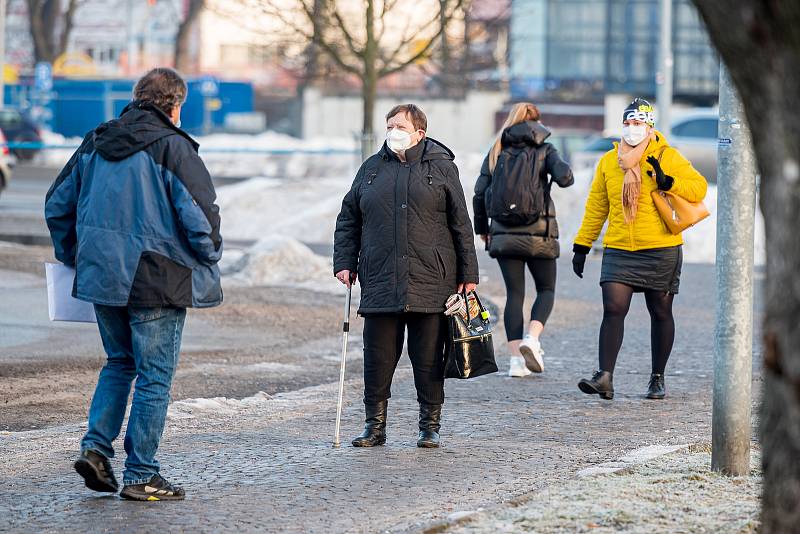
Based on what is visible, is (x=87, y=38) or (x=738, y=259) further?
(x=87, y=38)

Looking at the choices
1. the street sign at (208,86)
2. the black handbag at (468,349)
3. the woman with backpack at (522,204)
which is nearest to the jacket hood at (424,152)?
the black handbag at (468,349)

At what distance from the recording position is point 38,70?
40156mm

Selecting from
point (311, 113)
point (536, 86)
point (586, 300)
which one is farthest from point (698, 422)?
point (536, 86)

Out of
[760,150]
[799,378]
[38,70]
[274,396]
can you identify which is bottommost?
[274,396]

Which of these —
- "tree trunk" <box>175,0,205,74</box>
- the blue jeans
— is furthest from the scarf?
"tree trunk" <box>175,0,205,74</box>

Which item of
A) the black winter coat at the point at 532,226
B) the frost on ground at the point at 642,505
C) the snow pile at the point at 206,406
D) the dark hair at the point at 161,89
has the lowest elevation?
the snow pile at the point at 206,406

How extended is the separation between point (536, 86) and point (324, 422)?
1978 inches

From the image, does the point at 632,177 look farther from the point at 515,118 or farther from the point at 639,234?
the point at 515,118

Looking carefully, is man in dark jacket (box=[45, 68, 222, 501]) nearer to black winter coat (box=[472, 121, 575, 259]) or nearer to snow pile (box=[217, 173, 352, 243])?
black winter coat (box=[472, 121, 575, 259])

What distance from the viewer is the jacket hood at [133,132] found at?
5.64 metres

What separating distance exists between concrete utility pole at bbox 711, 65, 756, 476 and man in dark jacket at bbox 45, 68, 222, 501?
2161mm

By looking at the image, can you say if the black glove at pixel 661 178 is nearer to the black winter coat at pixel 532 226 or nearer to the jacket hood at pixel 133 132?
the black winter coat at pixel 532 226

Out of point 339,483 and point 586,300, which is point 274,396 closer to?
point 339,483

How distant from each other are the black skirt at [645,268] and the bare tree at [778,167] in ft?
16.8
